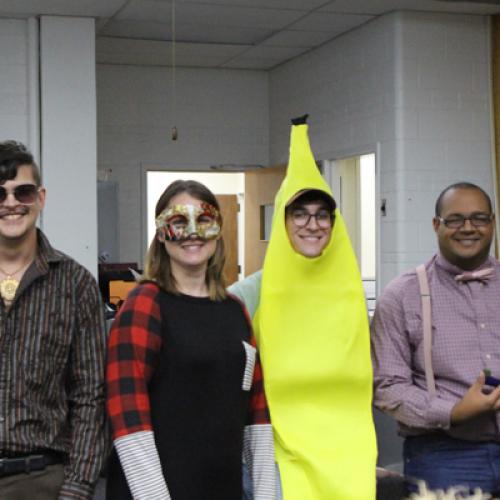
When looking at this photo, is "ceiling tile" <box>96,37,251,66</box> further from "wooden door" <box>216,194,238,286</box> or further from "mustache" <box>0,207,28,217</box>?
"mustache" <box>0,207,28,217</box>

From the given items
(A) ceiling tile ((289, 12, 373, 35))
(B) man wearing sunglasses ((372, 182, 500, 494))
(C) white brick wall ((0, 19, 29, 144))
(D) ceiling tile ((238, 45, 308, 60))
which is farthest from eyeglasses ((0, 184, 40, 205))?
(D) ceiling tile ((238, 45, 308, 60))

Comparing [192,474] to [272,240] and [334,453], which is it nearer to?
[334,453]

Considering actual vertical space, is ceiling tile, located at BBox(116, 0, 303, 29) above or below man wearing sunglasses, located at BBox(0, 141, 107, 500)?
above

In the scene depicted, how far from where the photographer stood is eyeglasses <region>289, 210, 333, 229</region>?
2377mm

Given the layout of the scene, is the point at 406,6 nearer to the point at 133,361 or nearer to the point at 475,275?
the point at 475,275

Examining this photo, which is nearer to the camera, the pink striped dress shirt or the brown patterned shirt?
the brown patterned shirt

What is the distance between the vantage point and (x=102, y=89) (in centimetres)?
817

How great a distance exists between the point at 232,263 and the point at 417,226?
3.65 meters

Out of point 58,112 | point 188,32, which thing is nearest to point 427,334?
point 58,112

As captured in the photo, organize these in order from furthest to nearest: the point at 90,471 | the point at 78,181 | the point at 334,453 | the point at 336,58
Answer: the point at 336,58
the point at 78,181
the point at 334,453
the point at 90,471

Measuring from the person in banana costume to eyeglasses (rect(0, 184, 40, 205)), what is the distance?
0.61 meters

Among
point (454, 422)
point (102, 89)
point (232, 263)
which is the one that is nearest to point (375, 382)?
point (454, 422)

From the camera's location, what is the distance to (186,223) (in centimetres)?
216

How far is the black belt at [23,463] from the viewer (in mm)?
1958
